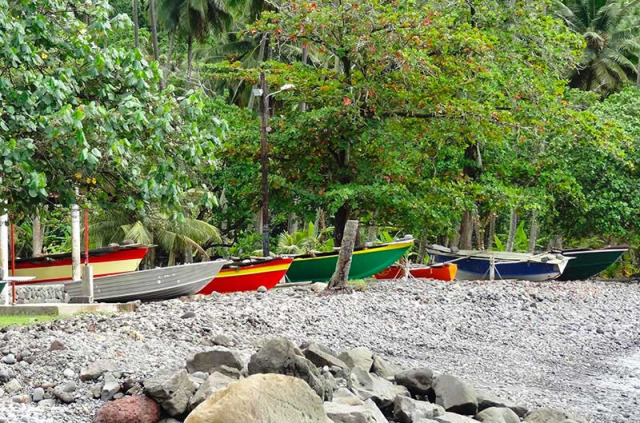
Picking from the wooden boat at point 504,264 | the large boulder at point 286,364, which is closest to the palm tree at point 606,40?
the wooden boat at point 504,264

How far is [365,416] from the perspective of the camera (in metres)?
8.13

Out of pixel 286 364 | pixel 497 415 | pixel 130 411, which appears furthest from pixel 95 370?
pixel 497 415

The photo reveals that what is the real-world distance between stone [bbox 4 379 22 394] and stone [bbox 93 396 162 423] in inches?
51.7

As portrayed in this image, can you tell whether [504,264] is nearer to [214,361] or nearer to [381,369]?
[381,369]

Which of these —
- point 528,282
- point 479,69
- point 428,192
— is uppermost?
point 479,69

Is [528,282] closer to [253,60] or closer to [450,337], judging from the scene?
[450,337]

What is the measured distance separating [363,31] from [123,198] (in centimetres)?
1310

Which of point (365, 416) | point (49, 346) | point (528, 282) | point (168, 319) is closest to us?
point (365, 416)

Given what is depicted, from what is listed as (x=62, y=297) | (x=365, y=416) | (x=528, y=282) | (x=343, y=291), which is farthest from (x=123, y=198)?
(x=528, y=282)

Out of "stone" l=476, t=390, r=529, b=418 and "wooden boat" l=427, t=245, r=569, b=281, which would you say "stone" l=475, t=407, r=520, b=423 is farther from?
"wooden boat" l=427, t=245, r=569, b=281

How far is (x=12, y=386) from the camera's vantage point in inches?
350

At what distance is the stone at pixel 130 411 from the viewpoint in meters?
7.82

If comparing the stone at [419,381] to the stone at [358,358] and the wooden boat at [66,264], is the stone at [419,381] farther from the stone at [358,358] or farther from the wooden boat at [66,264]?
the wooden boat at [66,264]

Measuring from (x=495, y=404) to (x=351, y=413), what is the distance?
2.76 m
